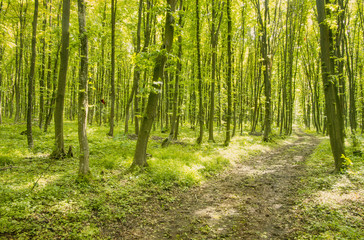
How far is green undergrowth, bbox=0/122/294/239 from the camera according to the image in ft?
13.7

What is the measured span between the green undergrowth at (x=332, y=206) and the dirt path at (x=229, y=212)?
367 mm

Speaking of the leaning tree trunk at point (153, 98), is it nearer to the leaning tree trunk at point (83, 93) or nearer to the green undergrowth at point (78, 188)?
the green undergrowth at point (78, 188)

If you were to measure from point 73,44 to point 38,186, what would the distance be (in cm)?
426

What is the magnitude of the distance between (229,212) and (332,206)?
2.64 metres

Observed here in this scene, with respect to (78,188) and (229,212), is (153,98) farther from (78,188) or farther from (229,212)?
(229,212)

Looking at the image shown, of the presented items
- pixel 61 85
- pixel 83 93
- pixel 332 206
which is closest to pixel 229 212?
pixel 332 206

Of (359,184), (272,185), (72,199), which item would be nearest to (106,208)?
(72,199)

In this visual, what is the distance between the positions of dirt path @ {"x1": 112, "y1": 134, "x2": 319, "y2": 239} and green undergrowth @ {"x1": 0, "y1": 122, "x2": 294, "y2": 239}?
520mm

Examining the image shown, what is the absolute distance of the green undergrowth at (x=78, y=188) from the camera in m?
4.16

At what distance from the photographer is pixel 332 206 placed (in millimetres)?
5215

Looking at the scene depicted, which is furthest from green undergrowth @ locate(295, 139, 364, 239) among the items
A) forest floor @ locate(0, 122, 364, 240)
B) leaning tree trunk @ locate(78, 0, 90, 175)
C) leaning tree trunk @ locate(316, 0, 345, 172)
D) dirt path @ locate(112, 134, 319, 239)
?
leaning tree trunk @ locate(78, 0, 90, 175)

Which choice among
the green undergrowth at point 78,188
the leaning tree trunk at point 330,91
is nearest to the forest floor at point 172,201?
Answer: the green undergrowth at point 78,188

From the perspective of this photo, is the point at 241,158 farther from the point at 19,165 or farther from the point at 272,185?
the point at 19,165

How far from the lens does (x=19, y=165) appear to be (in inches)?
285
